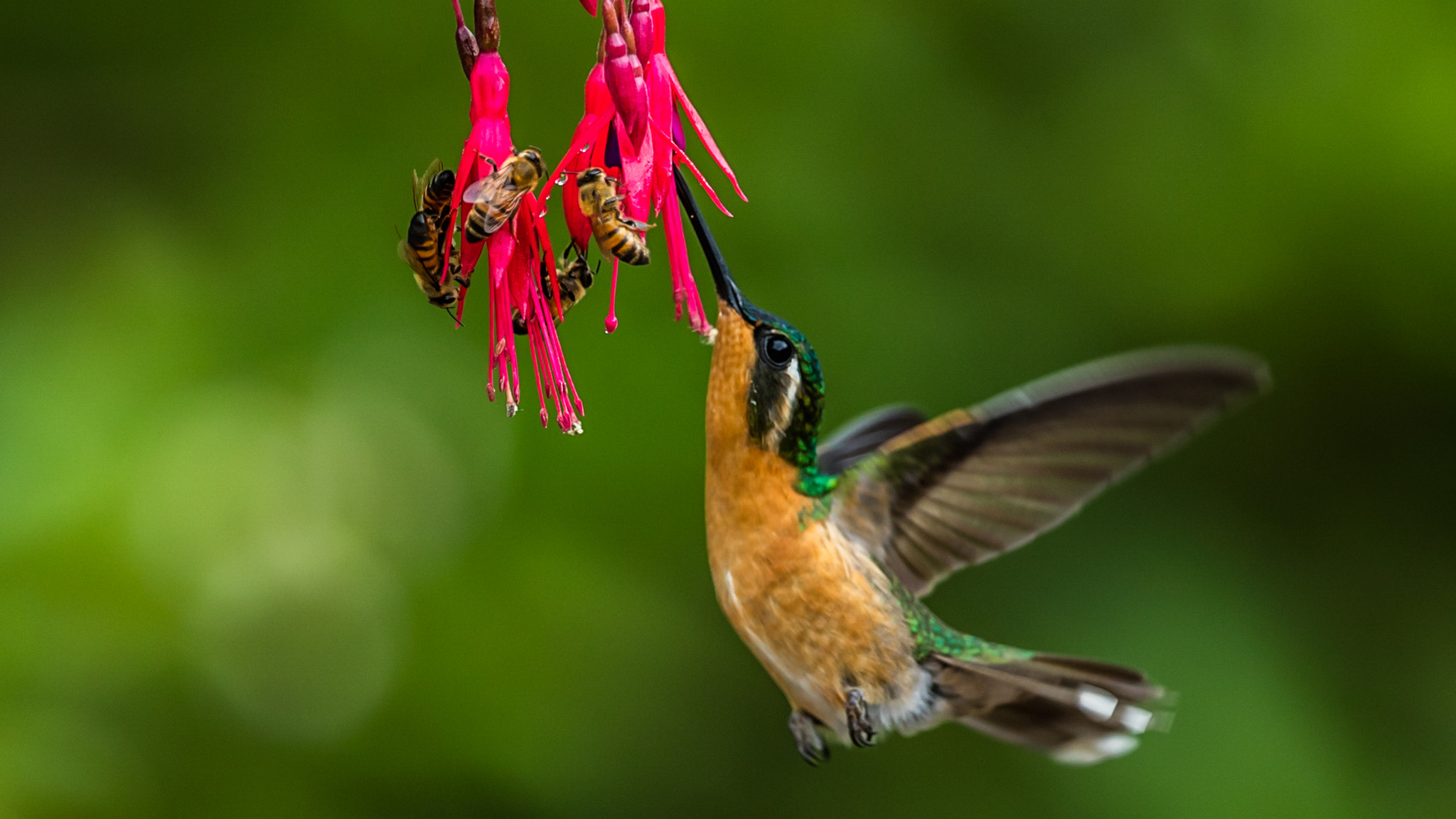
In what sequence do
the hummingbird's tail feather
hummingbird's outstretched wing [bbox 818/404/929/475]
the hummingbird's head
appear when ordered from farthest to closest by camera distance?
1. hummingbird's outstretched wing [bbox 818/404/929/475]
2. the hummingbird's tail feather
3. the hummingbird's head

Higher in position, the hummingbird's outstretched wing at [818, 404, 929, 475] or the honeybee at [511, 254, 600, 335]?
the honeybee at [511, 254, 600, 335]

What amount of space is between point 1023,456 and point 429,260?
77 centimetres

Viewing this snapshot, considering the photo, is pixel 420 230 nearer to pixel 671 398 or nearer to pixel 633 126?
pixel 633 126

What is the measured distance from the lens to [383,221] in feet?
7.14

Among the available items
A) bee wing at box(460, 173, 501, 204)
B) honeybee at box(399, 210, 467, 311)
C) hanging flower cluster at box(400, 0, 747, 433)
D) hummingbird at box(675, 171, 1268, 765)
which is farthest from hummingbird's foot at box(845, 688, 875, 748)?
bee wing at box(460, 173, 501, 204)

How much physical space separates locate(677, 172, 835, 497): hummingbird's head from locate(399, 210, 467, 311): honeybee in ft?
0.91

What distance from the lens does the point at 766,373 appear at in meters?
1.53

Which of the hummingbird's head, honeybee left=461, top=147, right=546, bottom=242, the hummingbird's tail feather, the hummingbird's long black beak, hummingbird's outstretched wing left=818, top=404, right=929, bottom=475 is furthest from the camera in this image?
hummingbird's outstretched wing left=818, top=404, right=929, bottom=475

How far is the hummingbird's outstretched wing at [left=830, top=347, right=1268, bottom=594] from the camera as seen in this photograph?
59.1 inches

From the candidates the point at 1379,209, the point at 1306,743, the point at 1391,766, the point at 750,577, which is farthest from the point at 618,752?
the point at 1379,209

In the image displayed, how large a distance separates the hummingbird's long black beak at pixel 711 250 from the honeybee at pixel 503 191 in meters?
0.13

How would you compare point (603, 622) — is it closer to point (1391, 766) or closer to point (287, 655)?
point (287, 655)

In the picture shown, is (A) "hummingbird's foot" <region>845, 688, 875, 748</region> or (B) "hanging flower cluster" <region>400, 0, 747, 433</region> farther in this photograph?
(A) "hummingbird's foot" <region>845, 688, 875, 748</region>

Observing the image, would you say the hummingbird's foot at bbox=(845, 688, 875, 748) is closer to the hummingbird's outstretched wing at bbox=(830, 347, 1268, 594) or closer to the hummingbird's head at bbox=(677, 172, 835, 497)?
the hummingbird's outstretched wing at bbox=(830, 347, 1268, 594)
